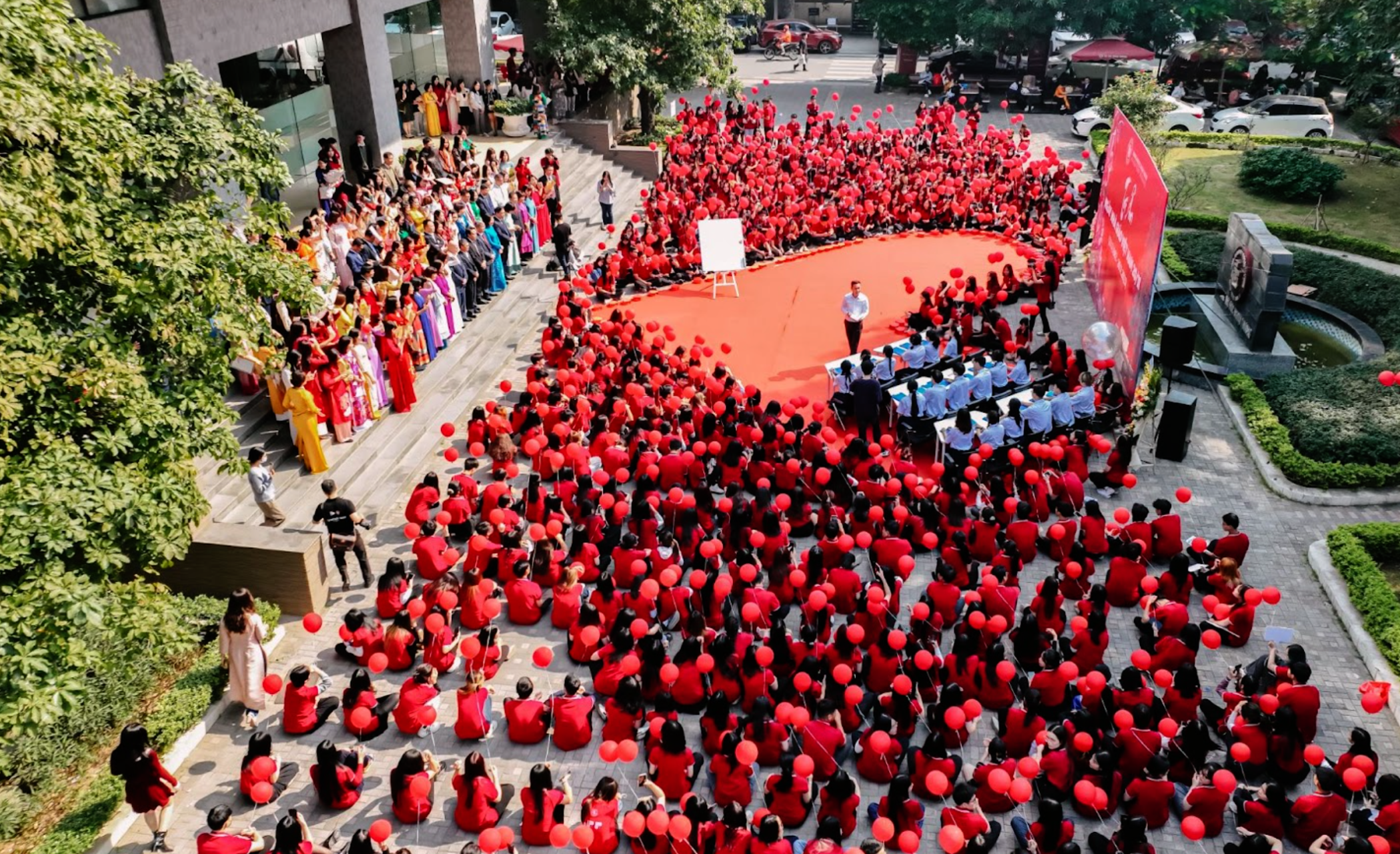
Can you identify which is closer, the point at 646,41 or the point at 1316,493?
the point at 1316,493

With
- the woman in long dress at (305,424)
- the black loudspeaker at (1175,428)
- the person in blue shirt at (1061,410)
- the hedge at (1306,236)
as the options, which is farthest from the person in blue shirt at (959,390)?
the hedge at (1306,236)

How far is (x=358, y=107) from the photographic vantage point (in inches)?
830

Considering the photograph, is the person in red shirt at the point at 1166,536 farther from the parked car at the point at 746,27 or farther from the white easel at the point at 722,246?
the parked car at the point at 746,27

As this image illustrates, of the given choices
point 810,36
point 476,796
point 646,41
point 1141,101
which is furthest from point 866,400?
point 810,36

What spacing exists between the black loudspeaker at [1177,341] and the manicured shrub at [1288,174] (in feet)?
37.6

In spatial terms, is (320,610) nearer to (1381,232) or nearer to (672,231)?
(672,231)

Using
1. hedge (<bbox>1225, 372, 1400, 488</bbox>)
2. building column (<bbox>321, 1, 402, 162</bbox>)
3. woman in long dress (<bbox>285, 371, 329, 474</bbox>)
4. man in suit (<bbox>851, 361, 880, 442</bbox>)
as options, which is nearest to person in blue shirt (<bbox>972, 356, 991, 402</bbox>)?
man in suit (<bbox>851, 361, 880, 442</bbox>)

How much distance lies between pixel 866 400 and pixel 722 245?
6.18m

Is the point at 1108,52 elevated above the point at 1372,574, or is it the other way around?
the point at 1108,52

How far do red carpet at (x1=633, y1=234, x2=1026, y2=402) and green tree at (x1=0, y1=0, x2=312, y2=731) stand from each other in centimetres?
925

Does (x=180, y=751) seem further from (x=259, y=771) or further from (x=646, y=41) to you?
(x=646, y=41)

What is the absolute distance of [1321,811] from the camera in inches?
320

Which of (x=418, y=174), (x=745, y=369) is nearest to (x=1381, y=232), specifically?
(x=745, y=369)

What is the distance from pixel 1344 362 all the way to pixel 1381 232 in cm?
649
